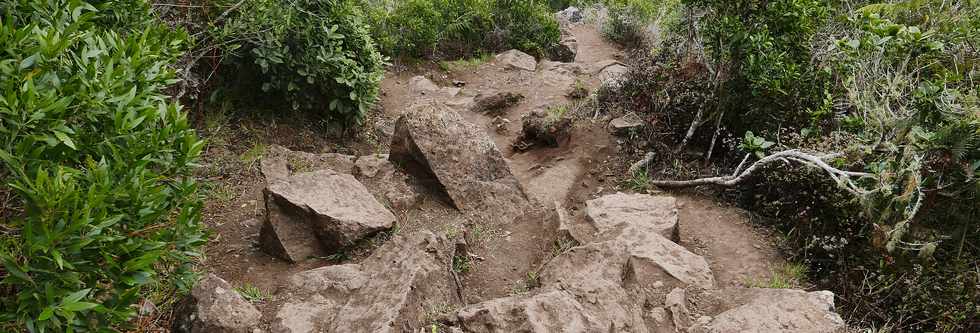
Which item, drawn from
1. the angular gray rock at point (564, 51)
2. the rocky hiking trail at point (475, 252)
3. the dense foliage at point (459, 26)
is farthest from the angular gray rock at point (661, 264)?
the angular gray rock at point (564, 51)

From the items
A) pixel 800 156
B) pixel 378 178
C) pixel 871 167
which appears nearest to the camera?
→ pixel 871 167

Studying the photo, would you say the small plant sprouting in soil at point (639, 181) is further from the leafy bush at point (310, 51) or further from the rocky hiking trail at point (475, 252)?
the leafy bush at point (310, 51)

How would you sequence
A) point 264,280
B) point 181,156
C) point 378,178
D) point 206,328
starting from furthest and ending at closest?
1. point 378,178
2. point 264,280
3. point 206,328
4. point 181,156

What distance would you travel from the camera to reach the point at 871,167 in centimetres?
483

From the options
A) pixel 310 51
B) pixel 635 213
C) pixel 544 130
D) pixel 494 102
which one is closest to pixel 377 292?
pixel 635 213

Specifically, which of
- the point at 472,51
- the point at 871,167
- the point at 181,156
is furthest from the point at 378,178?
the point at 472,51

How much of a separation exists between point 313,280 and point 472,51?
31.1ft

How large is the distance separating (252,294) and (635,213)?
318 cm

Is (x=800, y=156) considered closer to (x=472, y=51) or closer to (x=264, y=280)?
(x=264, y=280)

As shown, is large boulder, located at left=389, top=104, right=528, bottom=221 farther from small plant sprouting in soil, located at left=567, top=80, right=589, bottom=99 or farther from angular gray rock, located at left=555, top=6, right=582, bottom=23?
angular gray rock, located at left=555, top=6, right=582, bottom=23

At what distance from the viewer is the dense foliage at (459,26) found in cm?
1120

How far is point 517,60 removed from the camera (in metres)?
12.5

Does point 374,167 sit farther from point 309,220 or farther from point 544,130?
point 544,130

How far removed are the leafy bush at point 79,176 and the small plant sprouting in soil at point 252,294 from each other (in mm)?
836
